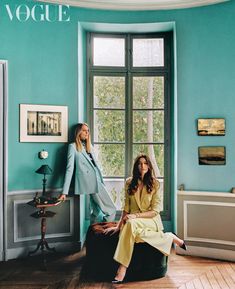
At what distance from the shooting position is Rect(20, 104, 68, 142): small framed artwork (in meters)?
4.05

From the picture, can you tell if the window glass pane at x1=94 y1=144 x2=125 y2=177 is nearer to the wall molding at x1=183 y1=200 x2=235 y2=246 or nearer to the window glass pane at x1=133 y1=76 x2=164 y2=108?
the window glass pane at x1=133 y1=76 x2=164 y2=108

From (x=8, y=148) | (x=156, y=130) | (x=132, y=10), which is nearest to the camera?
(x=8, y=148)

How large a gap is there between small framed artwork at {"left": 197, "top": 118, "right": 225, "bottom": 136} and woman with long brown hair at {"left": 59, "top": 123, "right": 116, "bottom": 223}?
1404mm

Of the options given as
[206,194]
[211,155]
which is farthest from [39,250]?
[211,155]

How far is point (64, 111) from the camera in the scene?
13.9 ft

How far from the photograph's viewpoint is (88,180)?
13.5 feet

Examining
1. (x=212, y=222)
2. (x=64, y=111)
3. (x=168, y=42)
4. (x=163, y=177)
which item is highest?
(x=168, y=42)

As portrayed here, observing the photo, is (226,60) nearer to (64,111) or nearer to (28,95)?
(64,111)

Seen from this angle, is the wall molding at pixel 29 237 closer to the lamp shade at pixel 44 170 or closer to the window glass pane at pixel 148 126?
the lamp shade at pixel 44 170

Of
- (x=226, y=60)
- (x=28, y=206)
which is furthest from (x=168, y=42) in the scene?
(x=28, y=206)

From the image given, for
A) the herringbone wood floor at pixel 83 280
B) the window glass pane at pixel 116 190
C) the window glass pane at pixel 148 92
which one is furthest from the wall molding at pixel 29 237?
the window glass pane at pixel 148 92

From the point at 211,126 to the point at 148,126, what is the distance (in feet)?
3.14

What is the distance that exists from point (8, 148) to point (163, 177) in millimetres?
2145

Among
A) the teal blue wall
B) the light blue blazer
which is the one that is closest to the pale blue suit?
the light blue blazer
